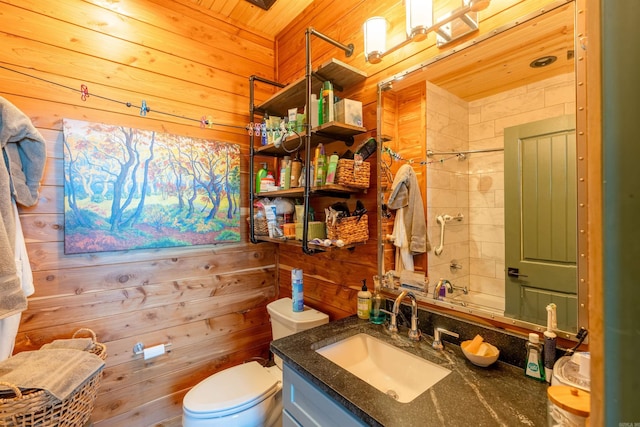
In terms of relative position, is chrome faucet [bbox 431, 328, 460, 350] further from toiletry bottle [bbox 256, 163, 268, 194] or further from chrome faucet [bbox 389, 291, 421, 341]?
toiletry bottle [bbox 256, 163, 268, 194]

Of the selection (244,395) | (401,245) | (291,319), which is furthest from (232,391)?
(401,245)

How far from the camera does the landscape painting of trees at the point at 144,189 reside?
140 cm

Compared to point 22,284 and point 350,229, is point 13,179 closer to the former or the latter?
point 22,284

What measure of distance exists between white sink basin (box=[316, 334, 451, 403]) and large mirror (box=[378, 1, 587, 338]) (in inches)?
10.1

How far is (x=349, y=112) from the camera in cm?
136

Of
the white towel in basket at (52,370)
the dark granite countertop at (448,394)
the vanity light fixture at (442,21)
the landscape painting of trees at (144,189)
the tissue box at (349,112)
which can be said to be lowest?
the white towel in basket at (52,370)

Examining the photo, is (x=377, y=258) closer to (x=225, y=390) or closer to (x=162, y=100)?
(x=225, y=390)

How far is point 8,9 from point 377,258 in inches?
81.2

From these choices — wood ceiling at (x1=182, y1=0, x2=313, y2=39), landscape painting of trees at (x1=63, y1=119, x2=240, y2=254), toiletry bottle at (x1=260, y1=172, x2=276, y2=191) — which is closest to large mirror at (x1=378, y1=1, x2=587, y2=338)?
toiletry bottle at (x1=260, y1=172, x2=276, y2=191)

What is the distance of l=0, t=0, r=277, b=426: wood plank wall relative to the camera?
4.41ft

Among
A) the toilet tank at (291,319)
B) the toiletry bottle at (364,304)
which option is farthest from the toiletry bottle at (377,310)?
the toilet tank at (291,319)

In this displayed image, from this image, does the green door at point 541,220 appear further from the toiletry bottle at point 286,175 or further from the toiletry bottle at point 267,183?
the toiletry bottle at point 267,183

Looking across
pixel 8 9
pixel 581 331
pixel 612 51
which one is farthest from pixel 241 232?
pixel 612 51

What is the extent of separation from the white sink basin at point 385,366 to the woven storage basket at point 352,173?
26.6 inches
